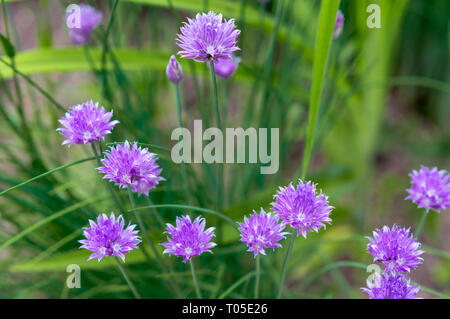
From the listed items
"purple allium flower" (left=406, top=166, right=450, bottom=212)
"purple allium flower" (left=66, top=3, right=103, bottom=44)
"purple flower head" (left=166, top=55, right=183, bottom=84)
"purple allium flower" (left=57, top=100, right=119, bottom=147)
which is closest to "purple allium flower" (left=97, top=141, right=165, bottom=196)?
"purple allium flower" (left=57, top=100, right=119, bottom=147)

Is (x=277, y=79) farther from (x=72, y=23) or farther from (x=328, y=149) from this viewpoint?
(x=328, y=149)

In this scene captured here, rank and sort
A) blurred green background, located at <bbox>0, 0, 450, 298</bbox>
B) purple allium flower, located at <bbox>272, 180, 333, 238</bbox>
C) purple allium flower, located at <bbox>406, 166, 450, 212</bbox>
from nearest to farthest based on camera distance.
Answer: purple allium flower, located at <bbox>272, 180, 333, 238</bbox> < purple allium flower, located at <bbox>406, 166, 450, 212</bbox> < blurred green background, located at <bbox>0, 0, 450, 298</bbox>

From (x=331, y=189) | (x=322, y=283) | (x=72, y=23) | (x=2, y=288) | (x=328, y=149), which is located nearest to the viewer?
(x=72, y=23)

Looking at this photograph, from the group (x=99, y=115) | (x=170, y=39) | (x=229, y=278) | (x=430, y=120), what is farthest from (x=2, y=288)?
(x=430, y=120)

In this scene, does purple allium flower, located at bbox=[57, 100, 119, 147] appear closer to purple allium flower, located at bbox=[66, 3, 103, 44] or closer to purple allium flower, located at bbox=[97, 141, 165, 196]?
purple allium flower, located at bbox=[97, 141, 165, 196]

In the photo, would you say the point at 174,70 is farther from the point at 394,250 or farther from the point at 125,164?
the point at 394,250

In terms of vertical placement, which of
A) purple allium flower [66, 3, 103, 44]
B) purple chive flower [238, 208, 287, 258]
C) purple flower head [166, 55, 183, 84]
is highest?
purple allium flower [66, 3, 103, 44]

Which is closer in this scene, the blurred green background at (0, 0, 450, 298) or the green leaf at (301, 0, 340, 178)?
the green leaf at (301, 0, 340, 178)

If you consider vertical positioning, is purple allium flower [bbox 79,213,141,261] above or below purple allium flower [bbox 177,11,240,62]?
below
